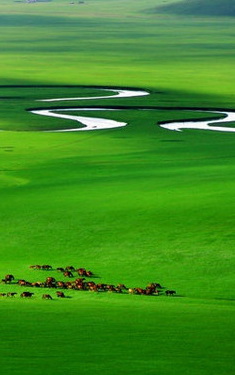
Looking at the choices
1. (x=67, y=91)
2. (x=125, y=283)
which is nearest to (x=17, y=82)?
(x=67, y=91)

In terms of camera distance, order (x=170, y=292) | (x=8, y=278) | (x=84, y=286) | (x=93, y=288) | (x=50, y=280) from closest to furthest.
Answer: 1. (x=170, y=292)
2. (x=93, y=288)
3. (x=84, y=286)
4. (x=50, y=280)
5. (x=8, y=278)

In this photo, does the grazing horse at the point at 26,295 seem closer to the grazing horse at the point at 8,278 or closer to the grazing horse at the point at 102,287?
the grazing horse at the point at 102,287

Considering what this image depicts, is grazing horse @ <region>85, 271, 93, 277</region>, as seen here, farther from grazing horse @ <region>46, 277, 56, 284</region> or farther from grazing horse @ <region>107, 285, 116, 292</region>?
grazing horse @ <region>107, 285, 116, 292</region>

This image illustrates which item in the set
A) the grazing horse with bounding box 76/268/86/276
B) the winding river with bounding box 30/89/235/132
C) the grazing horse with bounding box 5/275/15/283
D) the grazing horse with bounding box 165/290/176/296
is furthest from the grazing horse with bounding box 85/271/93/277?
the winding river with bounding box 30/89/235/132

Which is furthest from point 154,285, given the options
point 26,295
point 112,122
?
point 112,122

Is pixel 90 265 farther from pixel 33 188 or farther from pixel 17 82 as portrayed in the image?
pixel 17 82

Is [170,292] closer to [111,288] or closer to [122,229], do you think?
[111,288]

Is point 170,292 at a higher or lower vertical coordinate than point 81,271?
lower

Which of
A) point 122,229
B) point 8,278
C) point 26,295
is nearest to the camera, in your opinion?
point 26,295
